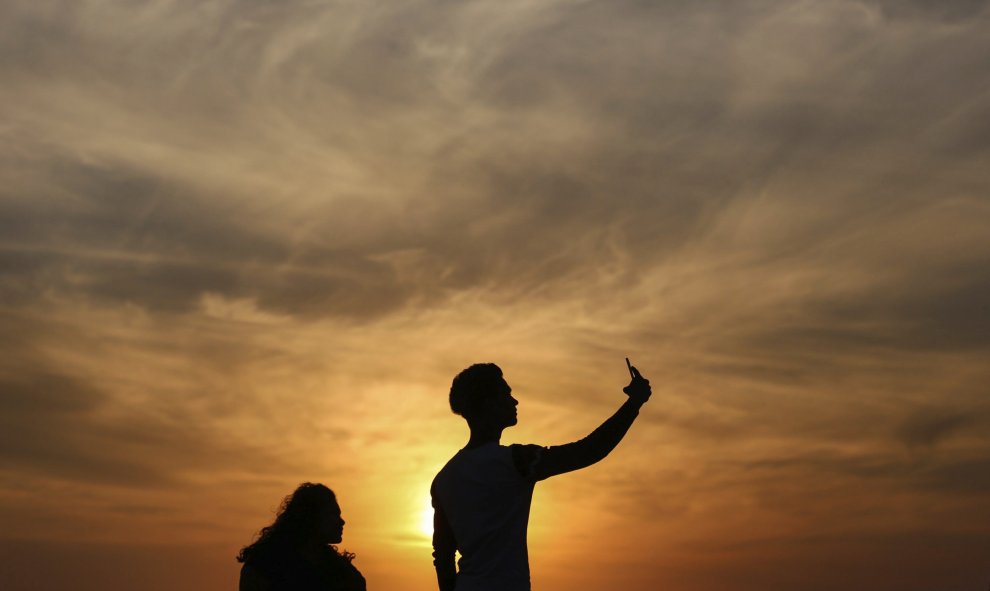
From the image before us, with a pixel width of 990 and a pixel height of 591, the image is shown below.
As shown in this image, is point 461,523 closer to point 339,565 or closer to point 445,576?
point 445,576

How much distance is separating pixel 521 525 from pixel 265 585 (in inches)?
173

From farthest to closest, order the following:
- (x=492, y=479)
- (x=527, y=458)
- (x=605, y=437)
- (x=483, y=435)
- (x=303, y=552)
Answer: (x=303, y=552), (x=483, y=435), (x=492, y=479), (x=527, y=458), (x=605, y=437)

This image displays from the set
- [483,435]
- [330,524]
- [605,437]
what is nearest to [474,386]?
[483,435]

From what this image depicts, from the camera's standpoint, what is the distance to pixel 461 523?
272 inches

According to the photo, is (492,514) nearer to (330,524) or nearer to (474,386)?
(474,386)

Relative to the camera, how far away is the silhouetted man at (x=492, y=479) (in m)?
6.48

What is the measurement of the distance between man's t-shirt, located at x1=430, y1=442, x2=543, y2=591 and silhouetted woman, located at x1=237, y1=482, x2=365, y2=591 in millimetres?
3918

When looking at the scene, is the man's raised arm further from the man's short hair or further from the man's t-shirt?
the man's short hair

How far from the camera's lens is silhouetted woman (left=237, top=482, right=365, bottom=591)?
10.4 m

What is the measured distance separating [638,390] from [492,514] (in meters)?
1.11

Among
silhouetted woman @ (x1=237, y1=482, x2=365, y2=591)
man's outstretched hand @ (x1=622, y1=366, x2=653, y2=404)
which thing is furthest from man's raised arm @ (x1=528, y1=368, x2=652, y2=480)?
silhouetted woman @ (x1=237, y1=482, x2=365, y2=591)

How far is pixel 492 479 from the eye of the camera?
677 centimetres

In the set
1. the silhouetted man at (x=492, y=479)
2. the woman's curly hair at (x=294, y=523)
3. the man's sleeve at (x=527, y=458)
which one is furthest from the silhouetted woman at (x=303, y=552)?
the man's sleeve at (x=527, y=458)

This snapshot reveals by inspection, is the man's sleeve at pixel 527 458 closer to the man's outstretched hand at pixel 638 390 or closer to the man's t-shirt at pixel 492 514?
the man's t-shirt at pixel 492 514
